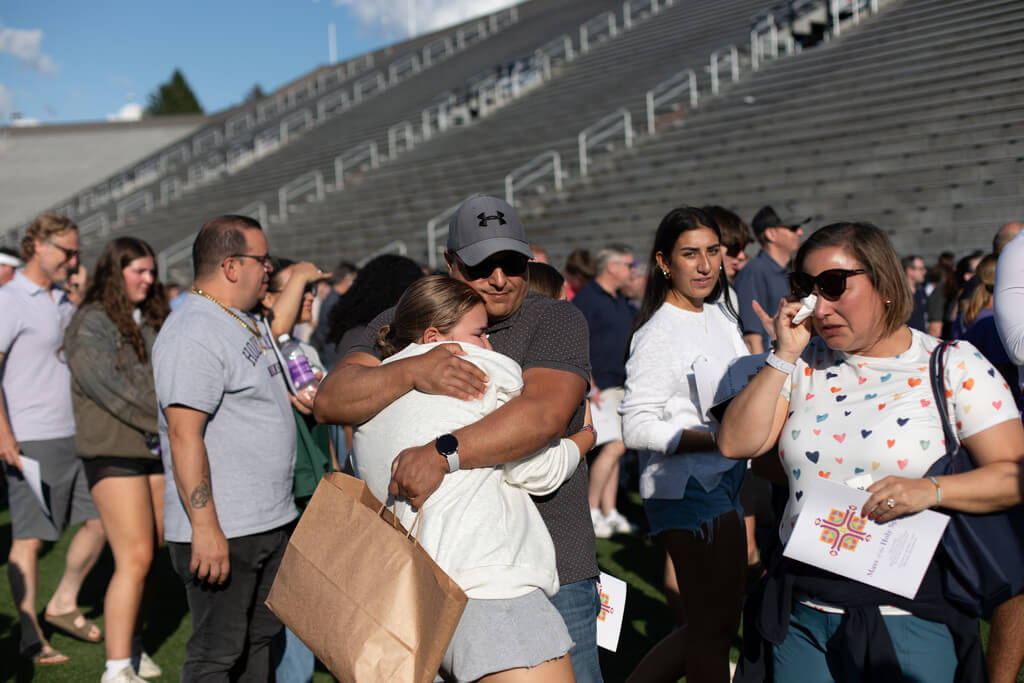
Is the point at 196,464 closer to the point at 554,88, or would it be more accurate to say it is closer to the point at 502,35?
the point at 554,88

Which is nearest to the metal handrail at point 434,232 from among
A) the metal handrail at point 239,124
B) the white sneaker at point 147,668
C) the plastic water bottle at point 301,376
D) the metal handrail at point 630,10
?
the white sneaker at point 147,668

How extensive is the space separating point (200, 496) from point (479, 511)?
4.72ft

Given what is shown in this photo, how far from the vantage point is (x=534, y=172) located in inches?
758

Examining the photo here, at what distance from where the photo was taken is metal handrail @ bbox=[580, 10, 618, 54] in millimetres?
28525

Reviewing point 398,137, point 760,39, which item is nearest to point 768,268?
point 760,39

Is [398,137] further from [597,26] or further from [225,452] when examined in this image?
[225,452]

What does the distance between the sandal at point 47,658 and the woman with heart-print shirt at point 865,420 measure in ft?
13.6

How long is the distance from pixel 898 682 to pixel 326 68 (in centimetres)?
4509

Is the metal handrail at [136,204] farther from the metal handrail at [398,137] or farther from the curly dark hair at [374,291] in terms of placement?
the curly dark hair at [374,291]

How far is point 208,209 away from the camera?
997 inches

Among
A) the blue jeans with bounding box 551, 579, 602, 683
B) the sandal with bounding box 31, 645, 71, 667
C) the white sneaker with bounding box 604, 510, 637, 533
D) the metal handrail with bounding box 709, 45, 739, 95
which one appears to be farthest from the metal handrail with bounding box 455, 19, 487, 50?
the blue jeans with bounding box 551, 579, 602, 683

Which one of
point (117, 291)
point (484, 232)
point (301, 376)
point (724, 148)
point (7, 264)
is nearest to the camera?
point (484, 232)

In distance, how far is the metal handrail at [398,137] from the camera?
25250 millimetres

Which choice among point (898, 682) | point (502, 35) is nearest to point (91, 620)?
point (898, 682)
